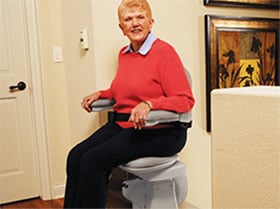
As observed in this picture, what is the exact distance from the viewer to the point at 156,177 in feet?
5.16

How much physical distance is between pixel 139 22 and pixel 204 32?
99 cm

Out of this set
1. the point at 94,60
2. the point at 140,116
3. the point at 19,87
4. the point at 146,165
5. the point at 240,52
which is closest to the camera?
the point at 140,116

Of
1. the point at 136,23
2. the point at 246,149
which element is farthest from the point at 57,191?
the point at 246,149

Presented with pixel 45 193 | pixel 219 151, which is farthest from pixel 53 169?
pixel 219 151

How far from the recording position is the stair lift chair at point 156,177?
1.50 meters

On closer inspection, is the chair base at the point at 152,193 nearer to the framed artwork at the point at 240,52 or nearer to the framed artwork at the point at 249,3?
the framed artwork at the point at 240,52

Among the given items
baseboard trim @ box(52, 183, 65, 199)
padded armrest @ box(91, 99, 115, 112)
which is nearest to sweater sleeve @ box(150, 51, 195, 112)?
padded armrest @ box(91, 99, 115, 112)

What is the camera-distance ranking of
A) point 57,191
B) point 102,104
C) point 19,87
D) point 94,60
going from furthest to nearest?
point 57,191, point 19,87, point 94,60, point 102,104

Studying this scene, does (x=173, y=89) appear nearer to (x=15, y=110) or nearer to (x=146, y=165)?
(x=146, y=165)

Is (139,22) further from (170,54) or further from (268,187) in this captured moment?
(268,187)

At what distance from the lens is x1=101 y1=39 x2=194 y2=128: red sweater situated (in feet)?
4.88

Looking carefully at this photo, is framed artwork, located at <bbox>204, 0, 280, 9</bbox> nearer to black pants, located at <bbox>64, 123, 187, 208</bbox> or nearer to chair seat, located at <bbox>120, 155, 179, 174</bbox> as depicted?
black pants, located at <bbox>64, 123, 187, 208</bbox>

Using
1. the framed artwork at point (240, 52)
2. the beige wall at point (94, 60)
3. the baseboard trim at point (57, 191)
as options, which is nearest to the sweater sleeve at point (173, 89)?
the beige wall at point (94, 60)

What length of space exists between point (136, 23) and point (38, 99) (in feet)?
3.49
